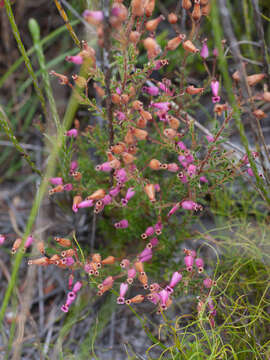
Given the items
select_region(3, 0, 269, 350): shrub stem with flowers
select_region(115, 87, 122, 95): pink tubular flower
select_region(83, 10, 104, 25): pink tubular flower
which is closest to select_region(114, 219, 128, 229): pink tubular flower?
select_region(3, 0, 269, 350): shrub stem with flowers

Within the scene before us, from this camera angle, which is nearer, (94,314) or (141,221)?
(141,221)

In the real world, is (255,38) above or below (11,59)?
below

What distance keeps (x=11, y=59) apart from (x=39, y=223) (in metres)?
1.49

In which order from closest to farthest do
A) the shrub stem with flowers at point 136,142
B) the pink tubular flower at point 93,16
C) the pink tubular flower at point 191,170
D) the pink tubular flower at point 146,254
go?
the pink tubular flower at point 93,16 < the shrub stem with flowers at point 136,142 < the pink tubular flower at point 191,170 < the pink tubular flower at point 146,254

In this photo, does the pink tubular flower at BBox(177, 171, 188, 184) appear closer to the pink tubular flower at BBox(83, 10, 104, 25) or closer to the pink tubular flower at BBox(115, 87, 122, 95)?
the pink tubular flower at BBox(115, 87, 122, 95)

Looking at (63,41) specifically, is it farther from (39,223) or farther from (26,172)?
(39,223)

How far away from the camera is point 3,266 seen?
212cm

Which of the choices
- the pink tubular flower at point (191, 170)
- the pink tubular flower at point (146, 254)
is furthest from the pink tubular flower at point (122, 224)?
the pink tubular flower at point (191, 170)

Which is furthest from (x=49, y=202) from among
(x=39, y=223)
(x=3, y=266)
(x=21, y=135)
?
(x=21, y=135)

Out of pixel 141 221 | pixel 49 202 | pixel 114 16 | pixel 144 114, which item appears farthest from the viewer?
pixel 49 202

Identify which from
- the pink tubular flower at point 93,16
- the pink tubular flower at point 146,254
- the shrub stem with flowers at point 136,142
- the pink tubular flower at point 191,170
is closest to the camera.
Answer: the pink tubular flower at point 93,16

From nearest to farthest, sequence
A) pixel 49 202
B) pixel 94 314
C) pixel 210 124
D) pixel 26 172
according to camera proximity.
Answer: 1. pixel 94 314
2. pixel 49 202
3. pixel 210 124
4. pixel 26 172

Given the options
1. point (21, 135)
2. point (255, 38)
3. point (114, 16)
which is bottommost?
point (21, 135)

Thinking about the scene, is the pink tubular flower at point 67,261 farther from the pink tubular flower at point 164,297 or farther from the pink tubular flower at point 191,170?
the pink tubular flower at point 191,170
